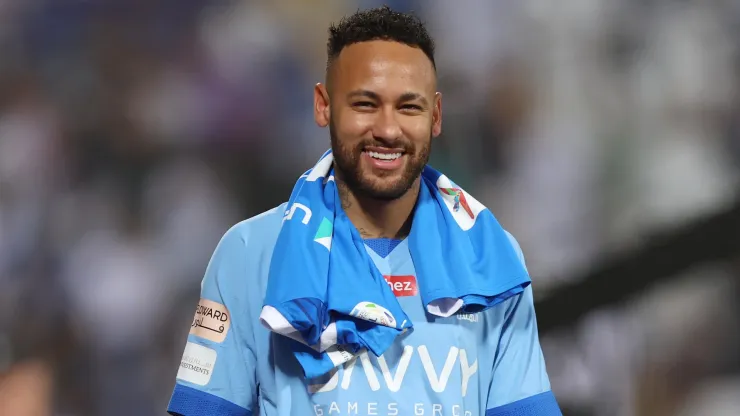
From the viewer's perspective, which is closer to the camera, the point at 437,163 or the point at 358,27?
the point at 358,27

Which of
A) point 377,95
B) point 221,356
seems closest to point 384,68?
point 377,95

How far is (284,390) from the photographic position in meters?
1.14

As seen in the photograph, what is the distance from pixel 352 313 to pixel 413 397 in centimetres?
14

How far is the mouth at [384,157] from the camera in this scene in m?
1.16

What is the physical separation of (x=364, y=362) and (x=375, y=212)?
22cm

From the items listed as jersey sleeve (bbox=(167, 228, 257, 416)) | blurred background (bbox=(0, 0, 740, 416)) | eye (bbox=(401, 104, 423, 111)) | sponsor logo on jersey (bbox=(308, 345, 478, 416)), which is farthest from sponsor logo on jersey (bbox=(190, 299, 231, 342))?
blurred background (bbox=(0, 0, 740, 416))

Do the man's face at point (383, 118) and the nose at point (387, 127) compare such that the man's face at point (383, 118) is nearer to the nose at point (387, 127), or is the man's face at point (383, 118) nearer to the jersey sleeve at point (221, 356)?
the nose at point (387, 127)

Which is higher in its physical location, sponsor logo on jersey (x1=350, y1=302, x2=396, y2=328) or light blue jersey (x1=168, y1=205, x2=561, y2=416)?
sponsor logo on jersey (x1=350, y1=302, x2=396, y2=328)

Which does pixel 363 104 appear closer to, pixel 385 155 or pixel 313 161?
pixel 385 155

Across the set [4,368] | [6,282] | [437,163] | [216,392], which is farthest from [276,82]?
[216,392]

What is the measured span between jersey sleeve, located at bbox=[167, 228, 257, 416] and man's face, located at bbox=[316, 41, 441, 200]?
0.21 meters

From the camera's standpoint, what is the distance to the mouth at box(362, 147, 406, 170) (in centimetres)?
116

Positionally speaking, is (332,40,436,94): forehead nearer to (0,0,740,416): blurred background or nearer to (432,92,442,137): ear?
(432,92,442,137): ear

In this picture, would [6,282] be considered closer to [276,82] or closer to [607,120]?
[276,82]
